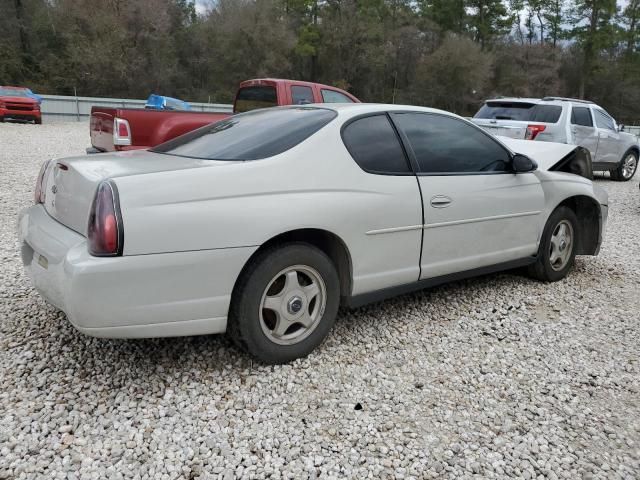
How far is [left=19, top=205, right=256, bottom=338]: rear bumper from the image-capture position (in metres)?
2.41

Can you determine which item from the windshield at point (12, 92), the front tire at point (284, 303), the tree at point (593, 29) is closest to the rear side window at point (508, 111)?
the front tire at point (284, 303)

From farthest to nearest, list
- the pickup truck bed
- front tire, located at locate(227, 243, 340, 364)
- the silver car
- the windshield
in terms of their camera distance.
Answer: the windshield → the silver car → the pickup truck bed → front tire, located at locate(227, 243, 340, 364)

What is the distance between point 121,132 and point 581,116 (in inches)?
346

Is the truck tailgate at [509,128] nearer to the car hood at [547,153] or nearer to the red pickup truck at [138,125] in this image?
the car hood at [547,153]

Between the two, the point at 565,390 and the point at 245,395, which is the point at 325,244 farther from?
the point at 565,390

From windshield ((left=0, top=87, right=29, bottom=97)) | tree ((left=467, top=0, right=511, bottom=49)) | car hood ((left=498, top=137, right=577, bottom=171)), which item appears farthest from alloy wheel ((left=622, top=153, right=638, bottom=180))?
tree ((left=467, top=0, right=511, bottom=49))

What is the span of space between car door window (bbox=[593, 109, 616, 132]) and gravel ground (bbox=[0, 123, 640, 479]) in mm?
8345

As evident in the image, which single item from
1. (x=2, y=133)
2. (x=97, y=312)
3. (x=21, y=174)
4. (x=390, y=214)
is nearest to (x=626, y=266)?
(x=390, y=214)

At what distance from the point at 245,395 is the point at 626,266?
4.47m

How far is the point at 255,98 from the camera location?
31.2 ft

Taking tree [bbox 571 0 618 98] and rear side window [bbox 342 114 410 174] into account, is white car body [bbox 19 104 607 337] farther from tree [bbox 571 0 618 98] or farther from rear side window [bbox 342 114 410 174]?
tree [bbox 571 0 618 98]

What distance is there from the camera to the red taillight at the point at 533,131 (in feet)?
31.0

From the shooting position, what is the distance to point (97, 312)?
243cm

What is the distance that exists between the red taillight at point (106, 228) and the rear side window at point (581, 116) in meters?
9.96
